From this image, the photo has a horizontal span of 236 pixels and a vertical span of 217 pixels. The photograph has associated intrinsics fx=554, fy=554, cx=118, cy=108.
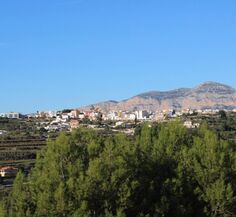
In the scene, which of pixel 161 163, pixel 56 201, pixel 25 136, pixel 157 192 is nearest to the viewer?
pixel 56 201

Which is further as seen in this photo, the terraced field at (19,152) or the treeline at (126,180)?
the terraced field at (19,152)

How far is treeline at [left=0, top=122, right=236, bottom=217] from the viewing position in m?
18.8

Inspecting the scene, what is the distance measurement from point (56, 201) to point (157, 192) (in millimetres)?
4137

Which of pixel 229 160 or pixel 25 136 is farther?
pixel 25 136

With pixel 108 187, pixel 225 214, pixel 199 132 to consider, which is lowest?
pixel 225 214

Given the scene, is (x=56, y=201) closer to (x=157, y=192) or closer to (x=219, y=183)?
(x=157, y=192)

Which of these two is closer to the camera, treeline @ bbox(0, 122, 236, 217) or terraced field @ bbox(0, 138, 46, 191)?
treeline @ bbox(0, 122, 236, 217)

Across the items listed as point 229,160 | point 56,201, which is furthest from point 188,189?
point 56,201

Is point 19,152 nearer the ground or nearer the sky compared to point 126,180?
nearer the ground

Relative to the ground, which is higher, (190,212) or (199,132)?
(199,132)

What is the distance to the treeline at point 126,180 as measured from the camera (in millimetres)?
18828

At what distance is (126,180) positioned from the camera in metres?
19.7

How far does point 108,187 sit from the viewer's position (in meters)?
19.3

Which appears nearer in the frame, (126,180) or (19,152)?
(126,180)
